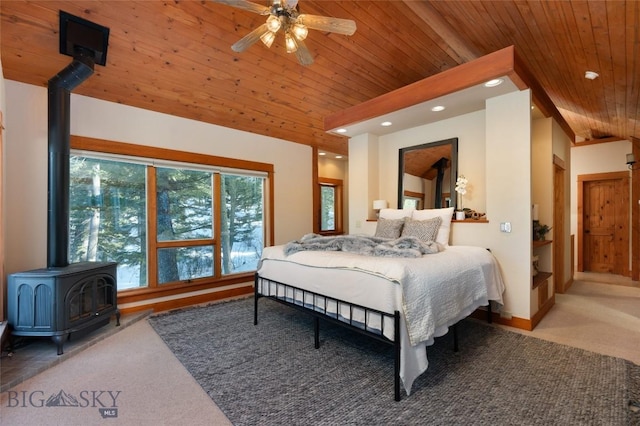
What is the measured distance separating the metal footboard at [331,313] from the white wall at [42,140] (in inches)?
88.5

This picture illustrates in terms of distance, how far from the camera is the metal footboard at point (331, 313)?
Result: 190 cm

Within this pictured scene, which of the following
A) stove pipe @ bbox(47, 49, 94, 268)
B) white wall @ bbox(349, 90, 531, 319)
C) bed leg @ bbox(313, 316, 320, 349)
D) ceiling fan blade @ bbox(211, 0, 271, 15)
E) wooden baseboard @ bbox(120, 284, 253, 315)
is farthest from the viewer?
wooden baseboard @ bbox(120, 284, 253, 315)

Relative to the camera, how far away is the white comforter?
1.90m

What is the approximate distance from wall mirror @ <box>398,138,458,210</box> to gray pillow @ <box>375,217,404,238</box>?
0.64 metres

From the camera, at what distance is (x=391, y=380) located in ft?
6.97

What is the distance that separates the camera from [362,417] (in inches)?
68.2

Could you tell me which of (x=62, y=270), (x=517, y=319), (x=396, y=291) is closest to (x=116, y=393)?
(x=62, y=270)

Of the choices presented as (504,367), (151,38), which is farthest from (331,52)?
(504,367)

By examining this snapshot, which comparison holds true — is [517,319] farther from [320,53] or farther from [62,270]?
[62,270]

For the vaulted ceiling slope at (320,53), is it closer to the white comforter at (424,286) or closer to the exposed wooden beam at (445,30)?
the exposed wooden beam at (445,30)

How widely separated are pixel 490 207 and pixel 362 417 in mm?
2580

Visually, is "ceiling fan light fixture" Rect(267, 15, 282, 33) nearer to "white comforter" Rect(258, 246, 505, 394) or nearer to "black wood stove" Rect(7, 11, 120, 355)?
"black wood stove" Rect(7, 11, 120, 355)

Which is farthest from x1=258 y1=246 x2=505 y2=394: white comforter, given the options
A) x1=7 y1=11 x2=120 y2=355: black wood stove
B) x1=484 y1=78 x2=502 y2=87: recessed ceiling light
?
x1=7 y1=11 x2=120 y2=355: black wood stove

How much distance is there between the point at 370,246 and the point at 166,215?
291 centimetres
